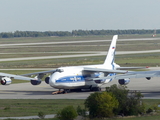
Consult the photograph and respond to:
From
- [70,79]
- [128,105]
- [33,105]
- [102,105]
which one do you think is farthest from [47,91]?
[102,105]

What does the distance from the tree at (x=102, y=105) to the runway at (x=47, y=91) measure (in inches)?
584

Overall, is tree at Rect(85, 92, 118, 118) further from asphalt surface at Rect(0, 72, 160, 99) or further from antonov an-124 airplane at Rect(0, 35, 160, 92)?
antonov an-124 airplane at Rect(0, 35, 160, 92)

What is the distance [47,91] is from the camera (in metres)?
54.9

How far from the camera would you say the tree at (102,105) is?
1232 inches

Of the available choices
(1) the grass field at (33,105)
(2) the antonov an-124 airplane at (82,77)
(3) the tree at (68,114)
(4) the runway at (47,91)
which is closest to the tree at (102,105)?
(3) the tree at (68,114)

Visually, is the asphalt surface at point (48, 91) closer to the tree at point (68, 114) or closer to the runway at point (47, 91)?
the runway at point (47, 91)

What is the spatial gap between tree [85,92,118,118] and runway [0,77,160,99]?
14.8 metres

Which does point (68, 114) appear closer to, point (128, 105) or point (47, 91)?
point (128, 105)

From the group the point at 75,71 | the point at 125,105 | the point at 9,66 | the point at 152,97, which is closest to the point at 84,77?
the point at 75,71

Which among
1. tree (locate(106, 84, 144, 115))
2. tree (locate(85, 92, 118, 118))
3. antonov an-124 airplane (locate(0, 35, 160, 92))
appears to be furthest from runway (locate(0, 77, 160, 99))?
tree (locate(85, 92, 118, 118))

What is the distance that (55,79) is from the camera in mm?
50094

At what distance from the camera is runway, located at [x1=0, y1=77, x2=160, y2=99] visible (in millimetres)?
48250

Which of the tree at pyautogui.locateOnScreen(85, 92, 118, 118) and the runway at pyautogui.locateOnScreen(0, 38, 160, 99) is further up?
the tree at pyautogui.locateOnScreen(85, 92, 118, 118)

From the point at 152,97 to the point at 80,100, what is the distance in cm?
795
